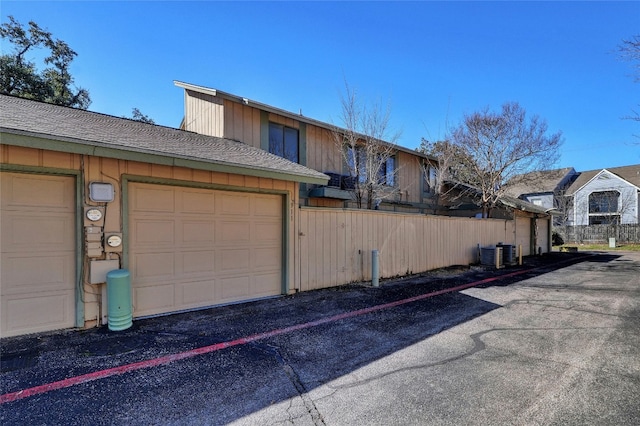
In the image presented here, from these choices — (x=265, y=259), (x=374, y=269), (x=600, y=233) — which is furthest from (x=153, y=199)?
(x=600, y=233)

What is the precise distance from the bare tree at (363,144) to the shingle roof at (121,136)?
4633 millimetres

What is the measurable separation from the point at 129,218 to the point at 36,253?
4.11 feet

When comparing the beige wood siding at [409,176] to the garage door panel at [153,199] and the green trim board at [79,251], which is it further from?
the green trim board at [79,251]

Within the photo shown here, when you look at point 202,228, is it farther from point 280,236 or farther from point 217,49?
point 217,49

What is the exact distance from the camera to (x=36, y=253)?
14.7 feet

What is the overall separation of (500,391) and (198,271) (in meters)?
5.04

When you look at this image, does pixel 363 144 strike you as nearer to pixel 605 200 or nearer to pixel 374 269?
pixel 374 269

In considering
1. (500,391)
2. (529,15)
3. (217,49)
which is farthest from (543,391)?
(217,49)

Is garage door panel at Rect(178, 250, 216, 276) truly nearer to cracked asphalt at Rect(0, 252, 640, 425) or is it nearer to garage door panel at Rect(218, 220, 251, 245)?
garage door panel at Rect(218, 220, 251, 245)

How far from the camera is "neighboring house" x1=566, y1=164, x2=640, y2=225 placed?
29.2 meters

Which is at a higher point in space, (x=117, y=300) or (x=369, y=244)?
(x=369, y=244)

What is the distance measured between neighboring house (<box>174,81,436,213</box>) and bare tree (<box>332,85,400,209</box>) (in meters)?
0.30

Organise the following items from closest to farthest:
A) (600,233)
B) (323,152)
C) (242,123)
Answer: (242,123) < (323,152) < (600,233)

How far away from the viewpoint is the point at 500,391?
117 inches
